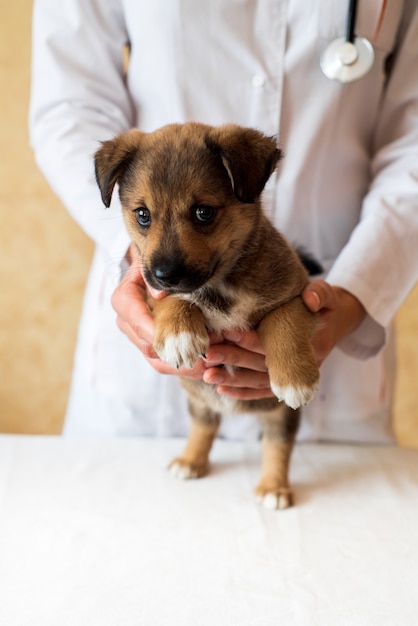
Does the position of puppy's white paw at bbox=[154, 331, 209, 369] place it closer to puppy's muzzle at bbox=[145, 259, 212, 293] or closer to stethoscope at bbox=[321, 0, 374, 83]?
puppy's muzzle at bbox=[145, 259, 212, 293]

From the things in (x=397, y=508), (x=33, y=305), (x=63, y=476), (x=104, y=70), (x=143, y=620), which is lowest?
(x=33, y=305)

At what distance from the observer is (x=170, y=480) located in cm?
154

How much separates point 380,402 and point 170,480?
0.70 metres

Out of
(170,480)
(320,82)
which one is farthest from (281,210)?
(170,480)

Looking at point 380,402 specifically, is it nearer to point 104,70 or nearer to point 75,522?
point 75,522

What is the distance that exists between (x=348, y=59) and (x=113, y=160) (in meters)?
0.70

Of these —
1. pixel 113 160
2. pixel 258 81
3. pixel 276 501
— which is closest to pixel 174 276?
pixel 113 160

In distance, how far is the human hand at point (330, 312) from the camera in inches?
53.1

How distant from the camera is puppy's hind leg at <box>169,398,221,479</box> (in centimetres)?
156

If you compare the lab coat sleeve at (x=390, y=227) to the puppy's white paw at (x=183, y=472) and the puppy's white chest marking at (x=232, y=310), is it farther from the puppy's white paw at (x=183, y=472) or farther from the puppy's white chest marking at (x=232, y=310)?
the puppy's white paw at (x=183, y=472)

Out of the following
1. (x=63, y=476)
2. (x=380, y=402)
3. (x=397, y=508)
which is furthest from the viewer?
(x=380, y=402)

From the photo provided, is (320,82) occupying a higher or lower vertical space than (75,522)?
higher

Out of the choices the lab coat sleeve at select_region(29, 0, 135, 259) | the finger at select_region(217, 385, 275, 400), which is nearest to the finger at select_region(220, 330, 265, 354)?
the finger at select_region(217, 385, 275, 400)

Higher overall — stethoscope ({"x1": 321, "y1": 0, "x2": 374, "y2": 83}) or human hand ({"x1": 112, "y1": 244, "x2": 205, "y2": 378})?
stethoscope ({"x1": 321, "y1": 0, "x2": 374, "y2": 83})
